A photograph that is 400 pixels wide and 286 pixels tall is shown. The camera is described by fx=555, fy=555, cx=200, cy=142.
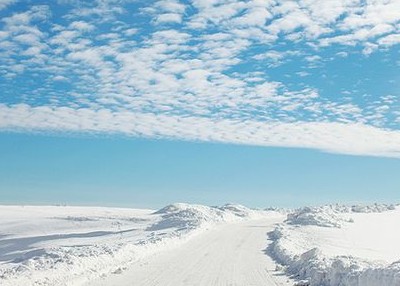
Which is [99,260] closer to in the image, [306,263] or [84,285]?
[84,285]

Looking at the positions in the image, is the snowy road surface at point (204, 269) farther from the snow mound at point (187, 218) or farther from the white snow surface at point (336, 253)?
the snow mound at point (187, 218)

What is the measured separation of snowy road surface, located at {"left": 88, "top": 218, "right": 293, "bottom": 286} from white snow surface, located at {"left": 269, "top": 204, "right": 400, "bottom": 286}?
41.4 inches

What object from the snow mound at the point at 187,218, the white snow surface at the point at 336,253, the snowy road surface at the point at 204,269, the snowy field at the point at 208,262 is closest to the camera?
the white snow surface at the point at 336,253

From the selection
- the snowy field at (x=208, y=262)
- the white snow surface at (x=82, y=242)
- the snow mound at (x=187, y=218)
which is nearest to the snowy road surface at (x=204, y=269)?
the snowy field at (x=208, y=262)

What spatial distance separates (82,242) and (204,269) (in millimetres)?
25804

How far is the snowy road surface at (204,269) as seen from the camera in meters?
19.5

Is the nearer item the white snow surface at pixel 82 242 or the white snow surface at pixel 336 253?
the white snow surface at pixel 336 253

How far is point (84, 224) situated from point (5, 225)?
930 centimetres

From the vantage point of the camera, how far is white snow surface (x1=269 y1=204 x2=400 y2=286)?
50.5 ft

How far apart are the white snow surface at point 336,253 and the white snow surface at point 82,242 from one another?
7.39 metres

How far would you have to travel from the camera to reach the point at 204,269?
76.3ft

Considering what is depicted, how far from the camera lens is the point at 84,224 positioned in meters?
67.7

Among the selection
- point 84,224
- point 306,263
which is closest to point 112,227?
point 84,224

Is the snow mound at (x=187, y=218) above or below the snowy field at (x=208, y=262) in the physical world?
above
